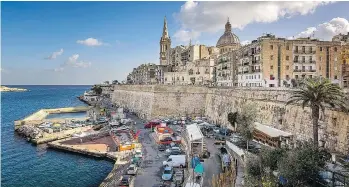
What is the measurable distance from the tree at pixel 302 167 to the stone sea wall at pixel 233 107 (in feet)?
19.9

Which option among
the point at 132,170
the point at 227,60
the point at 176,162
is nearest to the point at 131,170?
the point at 132,170

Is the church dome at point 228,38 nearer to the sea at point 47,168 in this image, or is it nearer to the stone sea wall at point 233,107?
the stone sea wall at point 233,107

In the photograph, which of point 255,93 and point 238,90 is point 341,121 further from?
point 238,90

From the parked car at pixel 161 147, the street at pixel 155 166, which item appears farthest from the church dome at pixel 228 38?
the parked car at pixel 161 147

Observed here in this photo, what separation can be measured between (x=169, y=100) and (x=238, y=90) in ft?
50.4

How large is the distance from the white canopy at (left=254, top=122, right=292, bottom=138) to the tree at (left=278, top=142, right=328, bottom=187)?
390 inches

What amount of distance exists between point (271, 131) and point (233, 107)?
11973 mm

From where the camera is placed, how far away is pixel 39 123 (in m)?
50.8

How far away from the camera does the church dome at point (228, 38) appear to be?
210 ft

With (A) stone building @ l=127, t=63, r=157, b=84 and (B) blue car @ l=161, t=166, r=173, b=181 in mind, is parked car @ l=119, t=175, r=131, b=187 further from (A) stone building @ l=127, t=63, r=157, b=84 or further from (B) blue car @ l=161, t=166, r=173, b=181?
(A) stone building @ l=127, t=63, r=157, b=84

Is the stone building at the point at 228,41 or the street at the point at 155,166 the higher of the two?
the stone building at the point at 228,41

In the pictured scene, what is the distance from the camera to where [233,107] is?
123 ft

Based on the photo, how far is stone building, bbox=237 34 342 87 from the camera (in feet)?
124

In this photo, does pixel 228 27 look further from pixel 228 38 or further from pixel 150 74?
pixel 150 74
